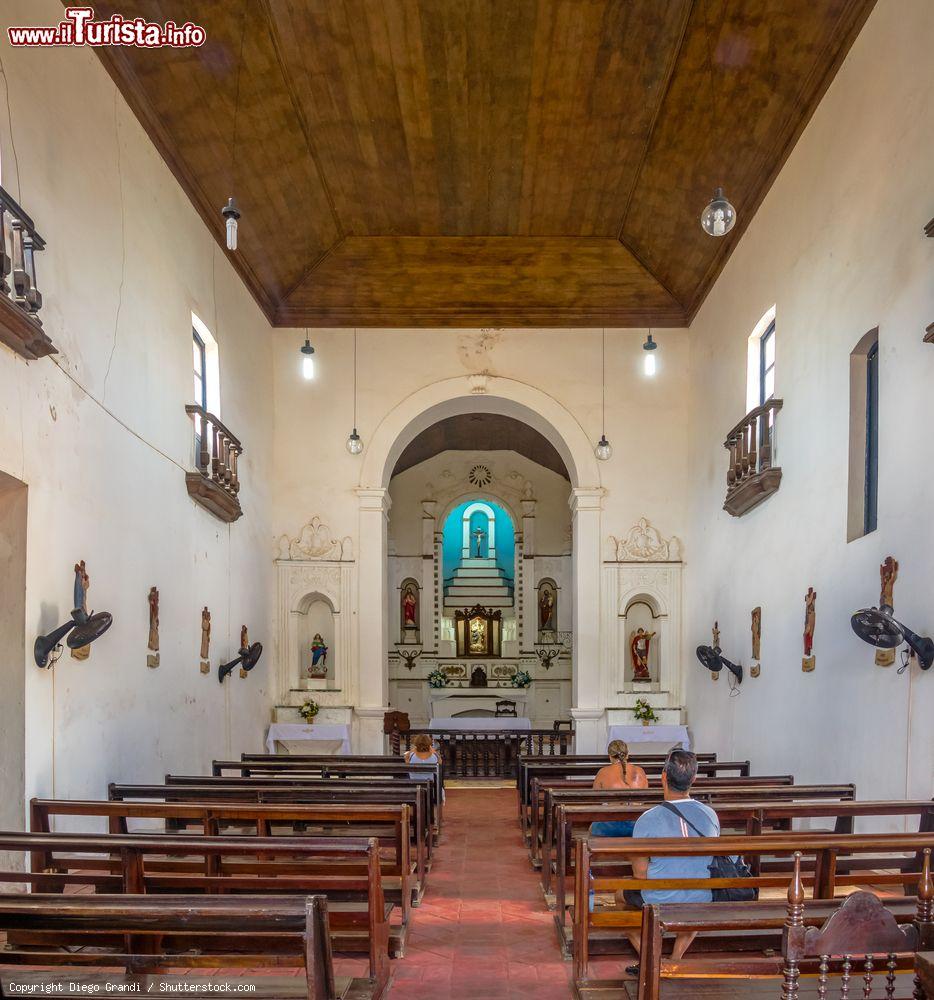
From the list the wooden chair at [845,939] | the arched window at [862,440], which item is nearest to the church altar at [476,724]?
the arched window at [862,440]

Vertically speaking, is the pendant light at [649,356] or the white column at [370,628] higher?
the pendant light at [649,356]

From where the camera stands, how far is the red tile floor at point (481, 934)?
224 inches

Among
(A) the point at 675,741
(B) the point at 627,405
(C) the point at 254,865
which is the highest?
(B) the point at 627,405

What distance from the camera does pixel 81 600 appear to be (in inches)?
315

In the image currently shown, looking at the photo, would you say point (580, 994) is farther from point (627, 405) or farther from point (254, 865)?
point (627, 405)

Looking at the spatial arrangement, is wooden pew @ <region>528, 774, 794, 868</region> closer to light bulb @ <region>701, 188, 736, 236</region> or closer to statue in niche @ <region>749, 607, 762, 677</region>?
statue in niche @ <region>749, 607, 762, 677</region>

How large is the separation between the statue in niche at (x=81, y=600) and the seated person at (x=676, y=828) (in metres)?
4.74

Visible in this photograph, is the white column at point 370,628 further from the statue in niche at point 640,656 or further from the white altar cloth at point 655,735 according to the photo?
the statue in niche at point 640,656

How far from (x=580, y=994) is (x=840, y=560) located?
17.1 ft

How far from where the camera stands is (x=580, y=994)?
5.02 m

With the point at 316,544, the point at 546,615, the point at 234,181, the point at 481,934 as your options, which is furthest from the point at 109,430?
the point at 546,615

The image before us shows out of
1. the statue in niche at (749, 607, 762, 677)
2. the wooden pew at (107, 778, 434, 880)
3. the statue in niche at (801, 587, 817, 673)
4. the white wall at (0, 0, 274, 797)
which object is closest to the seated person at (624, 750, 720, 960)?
the wooden pew at (107, 778, 434, 880)

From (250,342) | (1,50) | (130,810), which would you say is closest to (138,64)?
(1,50)

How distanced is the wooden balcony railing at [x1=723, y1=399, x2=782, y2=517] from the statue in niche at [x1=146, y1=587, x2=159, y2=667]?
21.6ft
